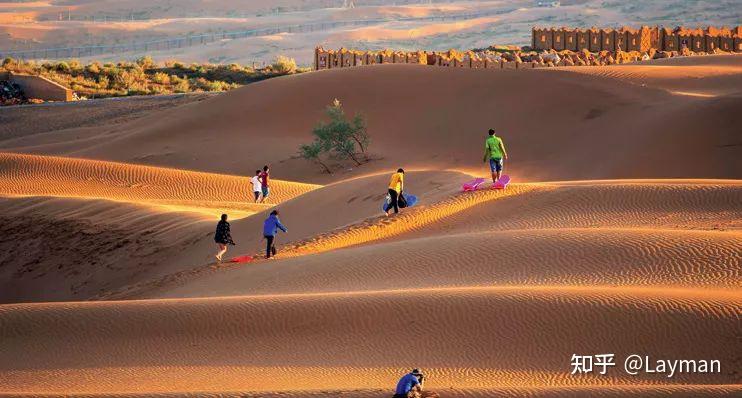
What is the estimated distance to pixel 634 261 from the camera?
16.8 meters

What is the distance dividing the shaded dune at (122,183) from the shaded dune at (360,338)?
15767mm

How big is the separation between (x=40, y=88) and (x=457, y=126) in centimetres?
2790

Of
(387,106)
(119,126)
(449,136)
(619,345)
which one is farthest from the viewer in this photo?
(119,126)

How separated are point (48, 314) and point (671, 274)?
26.3ft

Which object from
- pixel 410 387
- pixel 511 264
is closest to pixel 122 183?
pixel 511 264

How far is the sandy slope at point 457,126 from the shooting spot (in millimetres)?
31312

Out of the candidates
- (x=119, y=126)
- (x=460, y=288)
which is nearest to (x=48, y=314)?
(x=460, y=288)

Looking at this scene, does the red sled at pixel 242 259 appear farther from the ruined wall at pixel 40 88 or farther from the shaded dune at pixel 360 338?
the ruined wall at pixel 40 88

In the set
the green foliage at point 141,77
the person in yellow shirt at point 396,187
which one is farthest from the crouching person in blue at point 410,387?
the green foliage at point 141,77

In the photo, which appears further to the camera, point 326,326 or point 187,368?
point 326,326

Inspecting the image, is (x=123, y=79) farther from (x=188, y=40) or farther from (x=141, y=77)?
(x=188, y=40)

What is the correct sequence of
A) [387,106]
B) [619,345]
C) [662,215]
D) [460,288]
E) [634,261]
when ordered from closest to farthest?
[619,345]
[460,288]
[634,261]
[662,215]
[387,106]

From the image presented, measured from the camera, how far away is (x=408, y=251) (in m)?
19.0

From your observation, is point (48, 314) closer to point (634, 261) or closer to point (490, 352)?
point (490, 352)
